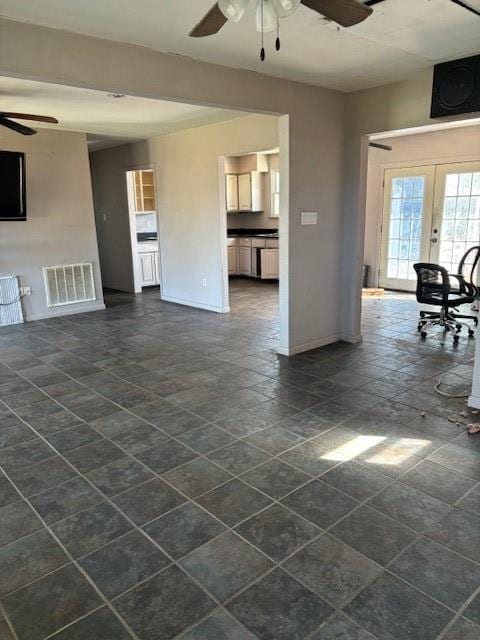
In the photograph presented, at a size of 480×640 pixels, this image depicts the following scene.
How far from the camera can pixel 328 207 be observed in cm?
484

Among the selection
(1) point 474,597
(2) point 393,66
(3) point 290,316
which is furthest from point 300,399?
(2) point 393,66

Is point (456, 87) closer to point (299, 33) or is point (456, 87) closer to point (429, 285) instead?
point (299, 33)

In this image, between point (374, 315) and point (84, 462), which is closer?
point (84, 462)

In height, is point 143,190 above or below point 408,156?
below

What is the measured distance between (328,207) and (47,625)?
13.8ft

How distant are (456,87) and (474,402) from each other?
254cm

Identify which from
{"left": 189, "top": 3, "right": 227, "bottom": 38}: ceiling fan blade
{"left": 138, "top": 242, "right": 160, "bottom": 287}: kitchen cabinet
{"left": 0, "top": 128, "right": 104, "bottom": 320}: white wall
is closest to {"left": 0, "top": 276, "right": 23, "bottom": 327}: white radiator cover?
{"left": 0, "top": 128, "right": 104, "bottom": 320}: white wall

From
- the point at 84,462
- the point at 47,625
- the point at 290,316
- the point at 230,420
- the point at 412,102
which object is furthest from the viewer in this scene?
the point at 290,316

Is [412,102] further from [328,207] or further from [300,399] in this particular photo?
[300,399]

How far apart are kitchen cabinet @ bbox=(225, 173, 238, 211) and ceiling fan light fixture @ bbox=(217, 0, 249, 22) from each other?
26.4 ft

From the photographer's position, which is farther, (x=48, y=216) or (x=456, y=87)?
(x=48, y=216)

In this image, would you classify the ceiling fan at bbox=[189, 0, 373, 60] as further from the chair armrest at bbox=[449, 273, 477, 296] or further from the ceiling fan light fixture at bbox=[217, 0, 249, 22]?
the chair armrest at bbox=[449, 273, 477, 296]

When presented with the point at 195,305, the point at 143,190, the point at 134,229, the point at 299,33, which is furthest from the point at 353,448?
the point at 143,190

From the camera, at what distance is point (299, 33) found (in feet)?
10.1
